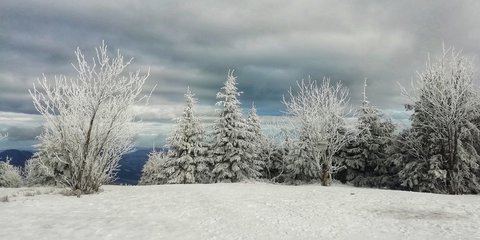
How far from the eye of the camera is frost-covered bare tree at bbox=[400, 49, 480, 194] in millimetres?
23328

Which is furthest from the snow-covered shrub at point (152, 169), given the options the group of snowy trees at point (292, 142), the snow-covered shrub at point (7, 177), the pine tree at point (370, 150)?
the pine tree at point (370, 150)

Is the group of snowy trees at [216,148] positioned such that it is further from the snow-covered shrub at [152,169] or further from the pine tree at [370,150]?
the pine tree at [370,150]

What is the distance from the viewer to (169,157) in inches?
1409

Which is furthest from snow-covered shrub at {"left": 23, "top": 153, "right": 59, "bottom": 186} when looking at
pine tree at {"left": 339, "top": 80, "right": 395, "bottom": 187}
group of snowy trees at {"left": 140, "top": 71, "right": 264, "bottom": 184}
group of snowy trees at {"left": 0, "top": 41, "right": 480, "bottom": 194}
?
pine tree at {"left": 339, "top": 80, "right": 395, "bottom": 187}

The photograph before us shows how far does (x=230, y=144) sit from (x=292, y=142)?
5.69 meters

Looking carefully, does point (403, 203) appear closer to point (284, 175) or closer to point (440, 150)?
point (440, 150)

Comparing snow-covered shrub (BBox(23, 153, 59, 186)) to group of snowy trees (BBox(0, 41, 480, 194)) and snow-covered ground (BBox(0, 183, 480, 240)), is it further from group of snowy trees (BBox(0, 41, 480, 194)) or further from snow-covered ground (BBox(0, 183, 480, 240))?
snow-covered ground (BBox(0, 183, 480, 240))

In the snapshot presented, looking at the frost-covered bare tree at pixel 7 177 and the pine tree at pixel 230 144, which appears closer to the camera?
the pine tree at pixel 230 144

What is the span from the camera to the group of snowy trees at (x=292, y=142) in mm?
16531

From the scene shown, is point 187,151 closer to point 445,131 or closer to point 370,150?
point 370,150

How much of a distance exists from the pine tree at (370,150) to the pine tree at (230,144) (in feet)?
28.3

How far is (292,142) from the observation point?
3516 centimetres

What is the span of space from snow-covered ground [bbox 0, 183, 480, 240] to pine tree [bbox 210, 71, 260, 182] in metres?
15.7

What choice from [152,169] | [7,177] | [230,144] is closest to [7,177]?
[7,177]
